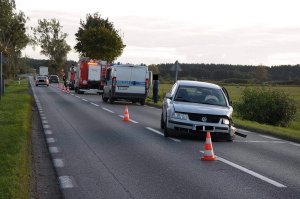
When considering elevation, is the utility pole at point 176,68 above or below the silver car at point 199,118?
above

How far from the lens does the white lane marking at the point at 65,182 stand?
864 centimetres

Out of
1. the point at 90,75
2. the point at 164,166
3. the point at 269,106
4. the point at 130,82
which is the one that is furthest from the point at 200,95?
the point at 90,75

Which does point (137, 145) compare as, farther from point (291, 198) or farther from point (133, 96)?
point (133, 96)

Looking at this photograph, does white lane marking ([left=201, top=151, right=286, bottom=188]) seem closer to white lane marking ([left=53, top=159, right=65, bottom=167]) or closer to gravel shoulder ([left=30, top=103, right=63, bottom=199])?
white lane marking ([left=53, top=159, right=65, bottom=167])

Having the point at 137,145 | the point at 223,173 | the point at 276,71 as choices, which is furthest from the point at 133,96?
the point at 276,71

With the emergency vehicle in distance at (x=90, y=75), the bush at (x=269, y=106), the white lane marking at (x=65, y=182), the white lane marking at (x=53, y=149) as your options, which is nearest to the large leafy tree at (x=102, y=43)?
the emergency vehicle in distance at (x=90, y=75)

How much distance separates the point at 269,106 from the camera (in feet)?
94.7

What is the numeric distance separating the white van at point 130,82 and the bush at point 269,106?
6.65 m

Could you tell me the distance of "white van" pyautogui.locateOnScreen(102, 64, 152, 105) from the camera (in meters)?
33.8

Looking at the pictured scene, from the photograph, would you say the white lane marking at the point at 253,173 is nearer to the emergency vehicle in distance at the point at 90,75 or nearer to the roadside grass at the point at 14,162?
the roadside grass at the point at 14,162

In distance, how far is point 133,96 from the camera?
33938 millimetres

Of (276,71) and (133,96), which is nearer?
(133,96)

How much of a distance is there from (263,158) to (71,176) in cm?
470

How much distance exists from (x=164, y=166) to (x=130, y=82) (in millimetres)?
23197
